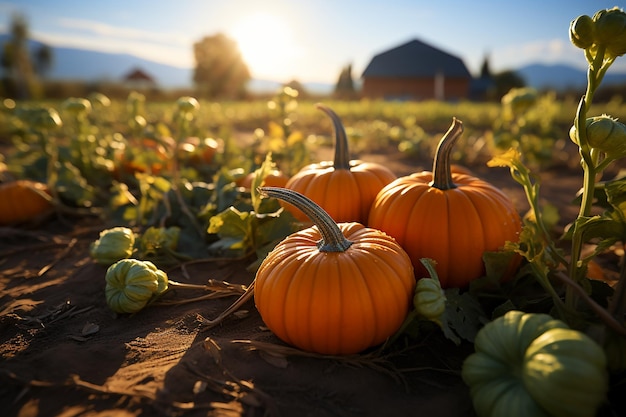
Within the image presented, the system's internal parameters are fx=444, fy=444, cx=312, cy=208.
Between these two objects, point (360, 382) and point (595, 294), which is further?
point (595, 294)

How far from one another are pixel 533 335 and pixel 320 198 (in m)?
1.41

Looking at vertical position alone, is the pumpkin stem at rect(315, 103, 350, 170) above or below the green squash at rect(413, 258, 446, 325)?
above

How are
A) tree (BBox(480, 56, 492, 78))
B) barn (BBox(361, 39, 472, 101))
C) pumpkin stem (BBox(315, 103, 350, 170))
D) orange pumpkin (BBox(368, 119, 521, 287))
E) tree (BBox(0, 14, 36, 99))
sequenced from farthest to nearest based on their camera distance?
tree (BBox(480, 56, 492, 78)) < barn (BBox(361, 39, 472, 101)) < tree (BBox(0, 14, 36, 99)) < pumpkin stem (BBox(315, 103, 350, 170)) < orange pumpkin (BBox(368, 119, 521, 287))

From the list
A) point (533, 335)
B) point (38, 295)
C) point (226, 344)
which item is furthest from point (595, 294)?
point (38, 295)

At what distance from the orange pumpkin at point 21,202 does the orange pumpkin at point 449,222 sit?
3079 millimetres

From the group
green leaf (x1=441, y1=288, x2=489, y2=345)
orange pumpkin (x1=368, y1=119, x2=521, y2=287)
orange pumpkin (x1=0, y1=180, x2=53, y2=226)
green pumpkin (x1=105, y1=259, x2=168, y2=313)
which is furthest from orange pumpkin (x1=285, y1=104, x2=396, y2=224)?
orange pumpkin (x1=0, y1=180, x2=53, y2=226)

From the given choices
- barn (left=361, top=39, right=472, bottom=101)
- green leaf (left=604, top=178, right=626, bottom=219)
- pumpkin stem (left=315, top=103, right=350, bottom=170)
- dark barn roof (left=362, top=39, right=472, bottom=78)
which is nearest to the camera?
green leaf (left=604, top=178, right=626, bottom=219)

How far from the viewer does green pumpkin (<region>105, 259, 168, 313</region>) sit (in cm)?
214

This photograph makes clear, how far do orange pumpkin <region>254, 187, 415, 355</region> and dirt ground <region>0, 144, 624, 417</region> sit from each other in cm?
9

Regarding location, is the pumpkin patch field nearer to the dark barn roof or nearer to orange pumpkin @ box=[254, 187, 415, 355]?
A: orange pumpkin @ box=[254, 187, 415, 355]

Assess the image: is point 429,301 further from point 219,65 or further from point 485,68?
point 485,68

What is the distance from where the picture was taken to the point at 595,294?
1.91m

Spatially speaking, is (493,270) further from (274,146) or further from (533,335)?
(274,146)

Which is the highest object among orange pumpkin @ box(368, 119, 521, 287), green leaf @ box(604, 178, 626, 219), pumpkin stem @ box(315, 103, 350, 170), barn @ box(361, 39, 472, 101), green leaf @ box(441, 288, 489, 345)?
barn @ box(361, 39, 472, 101)
